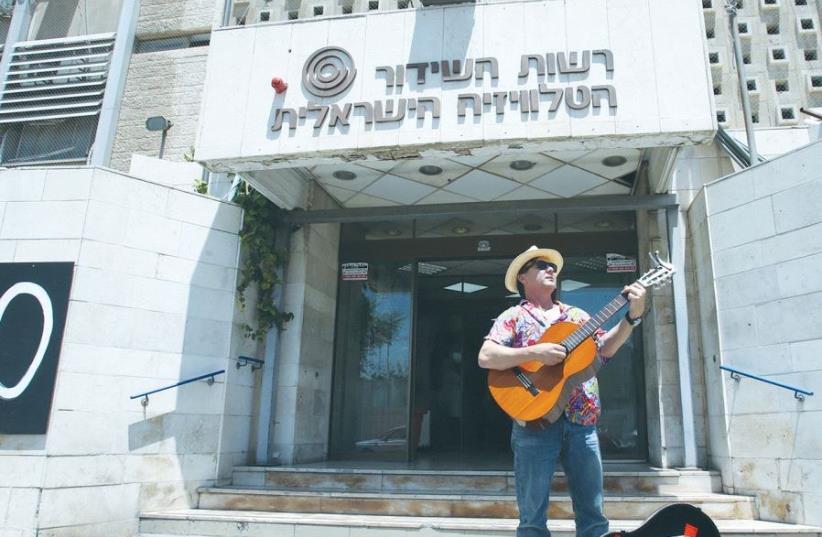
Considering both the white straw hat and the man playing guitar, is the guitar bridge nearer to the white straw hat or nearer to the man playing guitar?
the man playing guitar

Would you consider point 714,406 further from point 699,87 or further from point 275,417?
point 275,417

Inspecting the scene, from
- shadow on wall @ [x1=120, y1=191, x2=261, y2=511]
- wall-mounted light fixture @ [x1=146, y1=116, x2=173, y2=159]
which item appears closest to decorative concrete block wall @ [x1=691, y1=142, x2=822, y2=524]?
shadow on wall @ [x1=120, y1=191, x2=261, y2=511]

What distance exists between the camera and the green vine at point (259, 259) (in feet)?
22.6

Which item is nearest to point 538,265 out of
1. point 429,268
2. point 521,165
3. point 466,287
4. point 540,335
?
point 540,335

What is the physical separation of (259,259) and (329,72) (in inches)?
86.6

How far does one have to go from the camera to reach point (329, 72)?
20.1 ft

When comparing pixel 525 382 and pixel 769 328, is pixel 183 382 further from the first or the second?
pixel 769 328

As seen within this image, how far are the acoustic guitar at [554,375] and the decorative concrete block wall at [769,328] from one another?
260cm

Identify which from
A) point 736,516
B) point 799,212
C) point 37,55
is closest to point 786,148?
point 799,212

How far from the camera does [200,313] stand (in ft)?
21.1

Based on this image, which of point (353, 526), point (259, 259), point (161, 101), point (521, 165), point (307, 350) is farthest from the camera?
point (161, 101)

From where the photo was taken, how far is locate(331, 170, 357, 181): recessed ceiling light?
23.7 ft

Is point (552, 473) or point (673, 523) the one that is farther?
point (552, 473)

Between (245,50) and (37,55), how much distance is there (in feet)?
18.2
